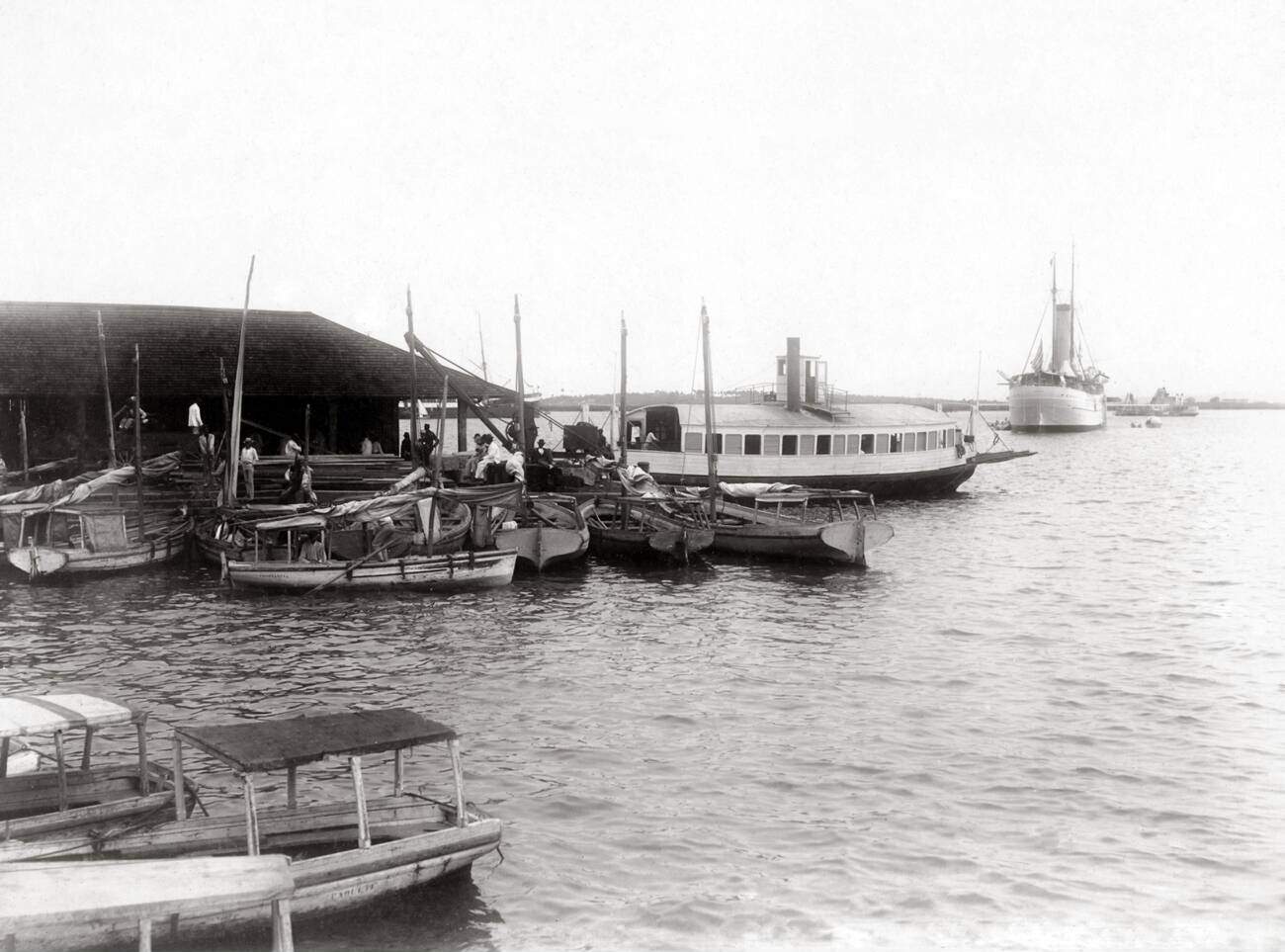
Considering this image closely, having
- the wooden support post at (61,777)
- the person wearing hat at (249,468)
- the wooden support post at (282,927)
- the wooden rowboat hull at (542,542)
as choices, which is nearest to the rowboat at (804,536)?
the wooden rowboat hull at (542,542)

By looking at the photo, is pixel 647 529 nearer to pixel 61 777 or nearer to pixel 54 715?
pixel 61 777

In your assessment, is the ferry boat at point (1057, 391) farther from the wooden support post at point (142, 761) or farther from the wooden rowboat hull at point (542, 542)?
the wooden support post at point (142, 761)

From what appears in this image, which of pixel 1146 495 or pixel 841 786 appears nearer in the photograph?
pixel 841 786

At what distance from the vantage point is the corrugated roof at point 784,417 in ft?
142

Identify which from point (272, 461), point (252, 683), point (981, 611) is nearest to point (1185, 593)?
point (981, 611)

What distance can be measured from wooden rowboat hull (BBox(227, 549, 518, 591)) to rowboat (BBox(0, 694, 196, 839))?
13287 millimetres

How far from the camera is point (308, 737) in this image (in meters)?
9.71

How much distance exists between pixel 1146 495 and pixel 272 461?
43.9m

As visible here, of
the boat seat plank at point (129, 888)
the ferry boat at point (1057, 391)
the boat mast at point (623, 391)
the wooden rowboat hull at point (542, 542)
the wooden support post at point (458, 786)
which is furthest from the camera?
the ferry boat at point (1057, 391)

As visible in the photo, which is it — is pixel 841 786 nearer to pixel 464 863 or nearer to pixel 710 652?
pixel 464 863

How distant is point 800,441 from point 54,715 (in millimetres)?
35652

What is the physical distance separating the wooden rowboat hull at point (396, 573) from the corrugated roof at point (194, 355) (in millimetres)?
11563

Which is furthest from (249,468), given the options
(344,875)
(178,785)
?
(344,875)

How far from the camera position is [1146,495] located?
55156 millimetres
